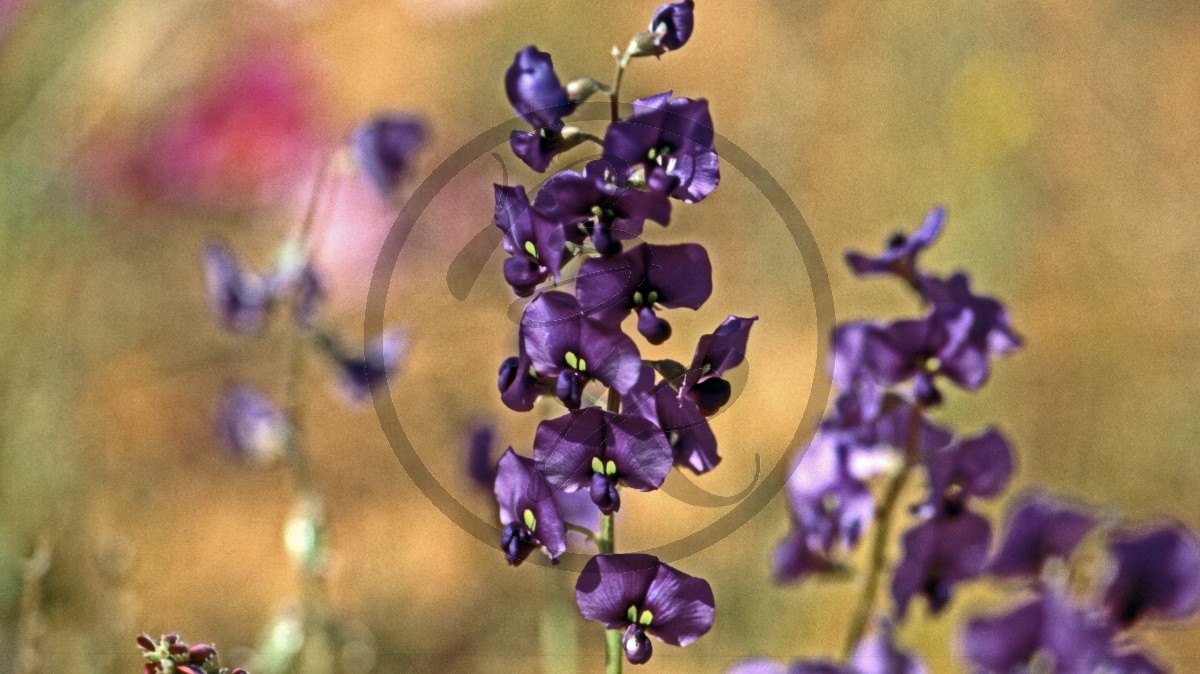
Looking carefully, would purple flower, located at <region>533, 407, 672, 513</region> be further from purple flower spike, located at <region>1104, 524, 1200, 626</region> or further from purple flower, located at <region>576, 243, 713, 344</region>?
purple flower spike, located at <region>1104, 524, 1200, 626</region>

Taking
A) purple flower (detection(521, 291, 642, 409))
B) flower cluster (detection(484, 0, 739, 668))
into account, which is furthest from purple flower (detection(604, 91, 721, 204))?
purple flower (detection(521, 291, 642, 409))

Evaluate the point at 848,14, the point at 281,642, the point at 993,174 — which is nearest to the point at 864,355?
the point at 281,642

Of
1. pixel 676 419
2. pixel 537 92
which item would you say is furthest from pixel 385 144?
pixel 676 419

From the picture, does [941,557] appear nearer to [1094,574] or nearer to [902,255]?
[1094,574]

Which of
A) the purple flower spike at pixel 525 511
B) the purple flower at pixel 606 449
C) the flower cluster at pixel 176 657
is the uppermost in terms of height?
the purple flower at pixel 606 449

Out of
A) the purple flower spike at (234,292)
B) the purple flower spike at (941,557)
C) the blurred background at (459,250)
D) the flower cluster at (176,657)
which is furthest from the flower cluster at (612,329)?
the blurred background at (459,250)

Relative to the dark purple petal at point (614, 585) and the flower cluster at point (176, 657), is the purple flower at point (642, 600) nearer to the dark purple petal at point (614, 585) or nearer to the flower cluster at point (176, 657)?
the dark purple petal at point (614, 585)

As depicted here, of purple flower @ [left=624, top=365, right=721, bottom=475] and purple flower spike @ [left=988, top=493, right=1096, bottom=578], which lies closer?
purple flower @ [left=624, top=365, right=721, bottom=475]
